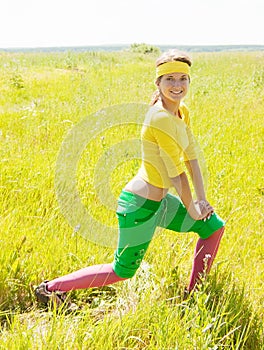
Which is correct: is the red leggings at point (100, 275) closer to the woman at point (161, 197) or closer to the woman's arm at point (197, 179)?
the woman at point (161, 197)

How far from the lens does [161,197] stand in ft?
6.89

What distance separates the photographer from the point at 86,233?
9.06 ft

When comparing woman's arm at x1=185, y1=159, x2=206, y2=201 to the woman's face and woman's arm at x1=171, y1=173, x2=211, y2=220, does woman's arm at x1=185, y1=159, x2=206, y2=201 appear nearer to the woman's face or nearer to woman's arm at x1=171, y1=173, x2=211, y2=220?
woman's arm at x1=171, y1=173, x2=211, y2=220

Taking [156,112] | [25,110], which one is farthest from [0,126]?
[156,112]

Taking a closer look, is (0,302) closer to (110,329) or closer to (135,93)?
(110,329)

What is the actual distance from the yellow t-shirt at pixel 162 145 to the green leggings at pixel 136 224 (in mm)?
130

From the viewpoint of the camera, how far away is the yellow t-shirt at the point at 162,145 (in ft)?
6.33

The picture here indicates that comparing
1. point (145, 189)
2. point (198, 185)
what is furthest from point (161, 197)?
point (198, 185)

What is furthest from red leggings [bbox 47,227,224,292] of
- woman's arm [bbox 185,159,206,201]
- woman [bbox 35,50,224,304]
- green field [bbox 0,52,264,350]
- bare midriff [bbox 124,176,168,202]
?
bare midriff [bbox 124,176,168,202]

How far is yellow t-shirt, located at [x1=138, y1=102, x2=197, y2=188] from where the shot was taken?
1.93 m

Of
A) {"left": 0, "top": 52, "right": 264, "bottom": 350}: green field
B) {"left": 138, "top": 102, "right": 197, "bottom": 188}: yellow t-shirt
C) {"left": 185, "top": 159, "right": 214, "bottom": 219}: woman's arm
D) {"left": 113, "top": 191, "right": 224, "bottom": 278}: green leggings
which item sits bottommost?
{"left": 0, "top": 52, "right": 264, "bottom": 350}: green field

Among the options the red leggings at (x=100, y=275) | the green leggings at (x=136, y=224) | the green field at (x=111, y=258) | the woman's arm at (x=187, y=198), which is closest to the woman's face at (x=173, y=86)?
the woman's arm at (x=187, y=198)

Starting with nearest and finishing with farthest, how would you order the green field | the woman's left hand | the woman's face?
the green field → the woman's face → the woman's left hand

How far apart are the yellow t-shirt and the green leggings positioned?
130mm
